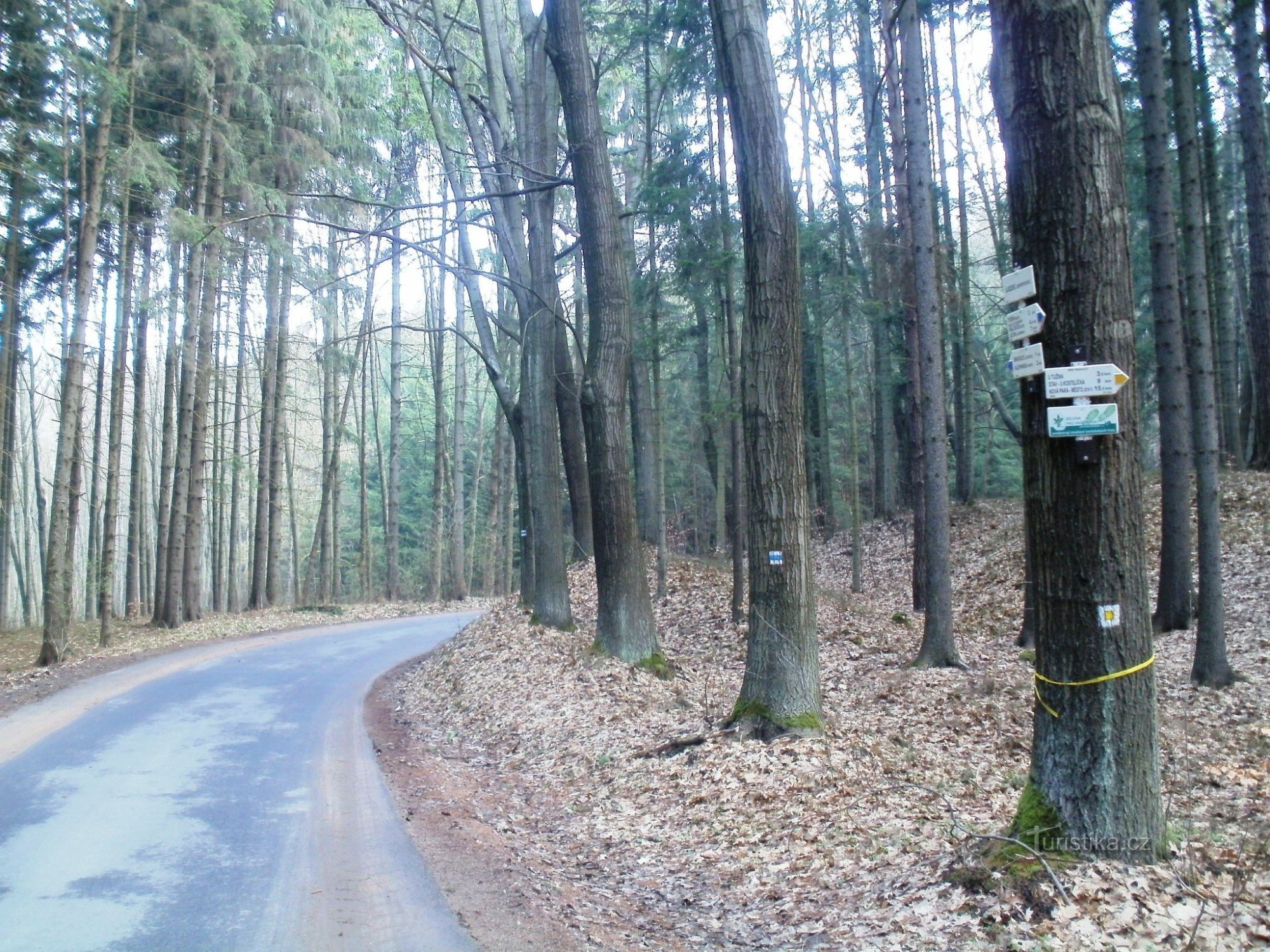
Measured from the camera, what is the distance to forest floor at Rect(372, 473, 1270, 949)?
4336mm

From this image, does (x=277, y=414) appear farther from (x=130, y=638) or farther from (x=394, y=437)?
(x=130, y=638)

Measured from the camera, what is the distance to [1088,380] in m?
4.50

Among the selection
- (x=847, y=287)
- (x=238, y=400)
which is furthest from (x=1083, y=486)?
(x=238, y=400)

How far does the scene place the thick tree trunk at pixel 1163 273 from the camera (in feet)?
32.2

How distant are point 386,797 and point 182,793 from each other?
1791mm

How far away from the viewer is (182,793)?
7758 millimetres

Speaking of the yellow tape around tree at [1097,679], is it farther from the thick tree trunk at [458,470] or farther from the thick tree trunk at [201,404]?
the thick tree trunk at [458,470]

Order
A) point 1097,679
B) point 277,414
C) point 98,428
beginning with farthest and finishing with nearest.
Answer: point 277,414
point 98,428
point 1097,679

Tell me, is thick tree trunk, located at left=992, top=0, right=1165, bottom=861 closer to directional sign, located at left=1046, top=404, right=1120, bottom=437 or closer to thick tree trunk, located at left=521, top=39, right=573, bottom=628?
directional sign, located at left=1046, top=404, right=1120, bottom=437

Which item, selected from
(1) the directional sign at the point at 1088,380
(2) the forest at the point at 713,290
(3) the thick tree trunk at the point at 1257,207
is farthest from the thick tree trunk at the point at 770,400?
(3) the thick tree trunk at the point at 1257,207

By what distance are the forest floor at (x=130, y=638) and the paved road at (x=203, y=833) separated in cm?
206

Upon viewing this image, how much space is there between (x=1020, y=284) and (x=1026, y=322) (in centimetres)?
20

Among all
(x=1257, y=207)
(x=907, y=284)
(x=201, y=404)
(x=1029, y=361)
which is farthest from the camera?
(x=201, y=404)

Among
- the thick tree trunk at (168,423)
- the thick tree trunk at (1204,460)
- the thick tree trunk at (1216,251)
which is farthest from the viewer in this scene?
the thick tree trunk at (168,423)
